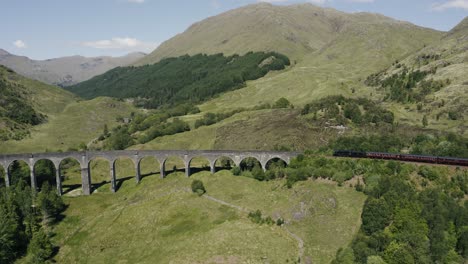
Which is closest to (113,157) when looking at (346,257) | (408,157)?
(346,257)

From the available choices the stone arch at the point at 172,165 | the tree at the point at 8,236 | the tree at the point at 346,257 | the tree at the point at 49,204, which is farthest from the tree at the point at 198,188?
the tree at the point at 346,257

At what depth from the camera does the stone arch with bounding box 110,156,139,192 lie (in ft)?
370

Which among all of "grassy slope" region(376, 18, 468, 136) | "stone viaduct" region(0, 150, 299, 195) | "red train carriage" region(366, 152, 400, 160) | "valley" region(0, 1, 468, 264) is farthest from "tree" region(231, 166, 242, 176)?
"grassy slope" region(376, 18, 468, 136)

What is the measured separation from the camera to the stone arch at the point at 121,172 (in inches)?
4436

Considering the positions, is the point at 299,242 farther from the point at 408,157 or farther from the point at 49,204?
the point at 49,204

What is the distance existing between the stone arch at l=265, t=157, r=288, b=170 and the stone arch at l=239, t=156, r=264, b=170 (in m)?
2.01

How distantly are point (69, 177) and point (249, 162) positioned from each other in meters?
63.2

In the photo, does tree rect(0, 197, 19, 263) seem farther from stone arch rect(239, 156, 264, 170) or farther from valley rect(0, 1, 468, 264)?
stone arch rect(239, 156, 264, 170)

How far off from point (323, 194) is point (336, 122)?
6367 cm

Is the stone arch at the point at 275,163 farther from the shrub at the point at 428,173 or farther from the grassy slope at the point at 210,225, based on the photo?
the shrub at the point at 428,173

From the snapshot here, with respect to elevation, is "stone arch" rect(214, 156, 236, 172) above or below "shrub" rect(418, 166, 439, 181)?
below

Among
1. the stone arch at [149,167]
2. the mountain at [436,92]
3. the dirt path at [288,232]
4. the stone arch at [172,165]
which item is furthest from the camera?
the mountain at [436,92]

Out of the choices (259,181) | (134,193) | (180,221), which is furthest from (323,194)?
(134,193)

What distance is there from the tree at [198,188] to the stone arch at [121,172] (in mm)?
25044
